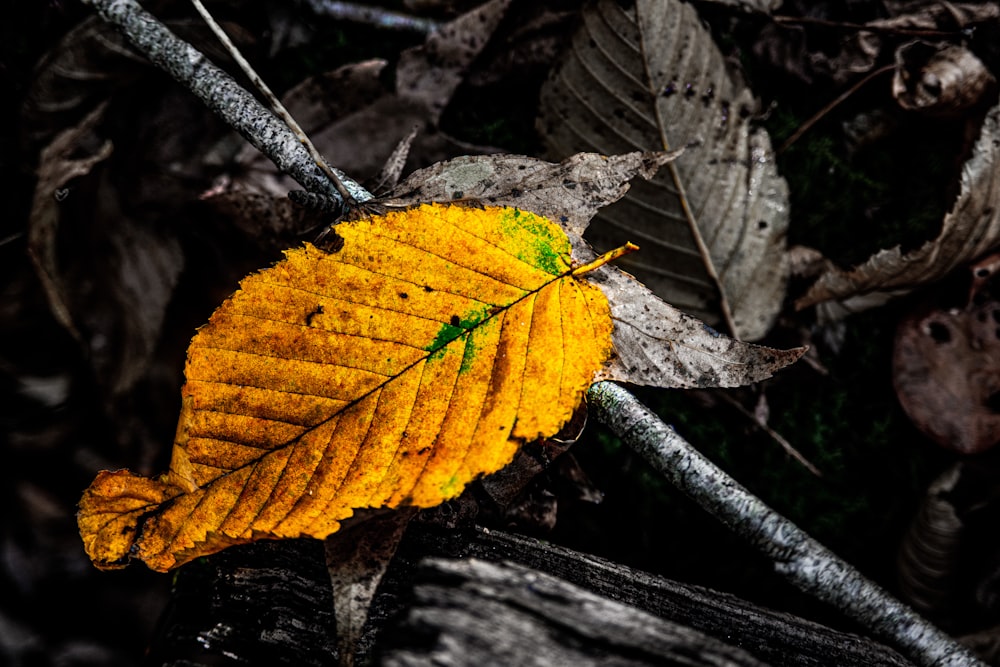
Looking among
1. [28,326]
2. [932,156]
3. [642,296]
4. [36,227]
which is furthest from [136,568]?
[932,156]

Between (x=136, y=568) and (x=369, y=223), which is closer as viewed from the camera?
(x=369, y=223)

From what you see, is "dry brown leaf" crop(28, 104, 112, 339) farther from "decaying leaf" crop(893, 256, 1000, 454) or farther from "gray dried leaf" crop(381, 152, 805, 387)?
"decaying leaf" crop(893, 256, 1000, 454)

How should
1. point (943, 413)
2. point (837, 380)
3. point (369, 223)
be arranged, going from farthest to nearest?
point (837, 380) < point (943, 413) < point (369, 223)

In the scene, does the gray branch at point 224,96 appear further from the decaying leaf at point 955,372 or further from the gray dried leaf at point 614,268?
the decaying leaf at point 955,372

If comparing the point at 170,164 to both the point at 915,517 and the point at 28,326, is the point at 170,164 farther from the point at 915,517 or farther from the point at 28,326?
the point at 915,517

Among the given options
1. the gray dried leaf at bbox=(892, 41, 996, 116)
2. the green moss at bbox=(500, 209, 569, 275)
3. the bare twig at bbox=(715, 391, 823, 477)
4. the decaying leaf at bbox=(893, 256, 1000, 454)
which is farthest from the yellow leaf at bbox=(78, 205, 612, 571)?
the gray dried leaf at bbox=(892, 41, 996, 116)

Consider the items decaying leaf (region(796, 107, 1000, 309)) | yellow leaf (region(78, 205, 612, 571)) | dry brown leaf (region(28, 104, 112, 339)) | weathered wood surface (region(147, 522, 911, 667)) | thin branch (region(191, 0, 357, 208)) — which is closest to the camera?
weathered wood surface (region(147, 522, 911, 667))
